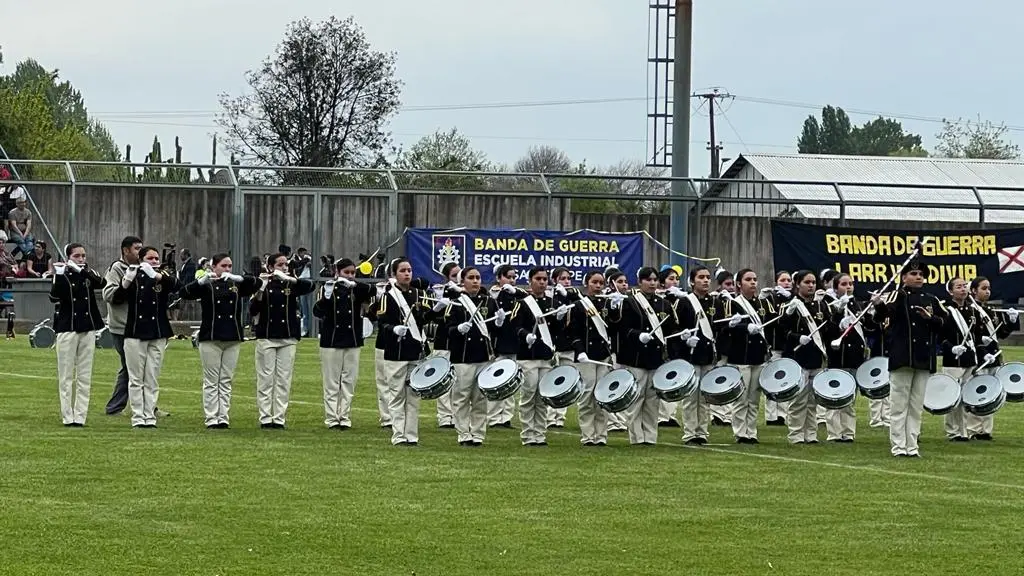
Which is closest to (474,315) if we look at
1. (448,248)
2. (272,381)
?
(272,381)

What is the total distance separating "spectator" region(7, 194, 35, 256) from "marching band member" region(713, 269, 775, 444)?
1855 centimetres

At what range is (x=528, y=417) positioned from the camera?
17.8m

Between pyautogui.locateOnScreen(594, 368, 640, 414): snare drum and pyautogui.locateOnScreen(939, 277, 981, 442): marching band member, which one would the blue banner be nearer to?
pyautogui.locateOnScreen(939, 277, 981, 442): marching band member

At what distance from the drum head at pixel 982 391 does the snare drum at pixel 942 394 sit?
20 cm

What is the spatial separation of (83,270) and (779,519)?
9.18 metres

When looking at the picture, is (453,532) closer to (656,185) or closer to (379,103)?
(656,185)

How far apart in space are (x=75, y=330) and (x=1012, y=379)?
10.2 meters

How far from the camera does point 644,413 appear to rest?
18000 millimetres

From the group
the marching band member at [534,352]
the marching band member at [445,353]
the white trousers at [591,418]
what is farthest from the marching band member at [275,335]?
the white trousers at [591,418]

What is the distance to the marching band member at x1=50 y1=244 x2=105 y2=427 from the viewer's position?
18438 mm

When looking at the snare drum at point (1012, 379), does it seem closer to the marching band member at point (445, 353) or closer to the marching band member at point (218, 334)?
the marching band member at point (445, 353)

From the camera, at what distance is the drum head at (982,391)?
18.4 metres

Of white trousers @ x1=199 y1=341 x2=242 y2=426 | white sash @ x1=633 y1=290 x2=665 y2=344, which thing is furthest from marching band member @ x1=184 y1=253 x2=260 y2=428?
white sash @ x1=633 y1=290 x2=665 y2=344

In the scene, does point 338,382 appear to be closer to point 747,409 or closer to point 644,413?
point 644,413
